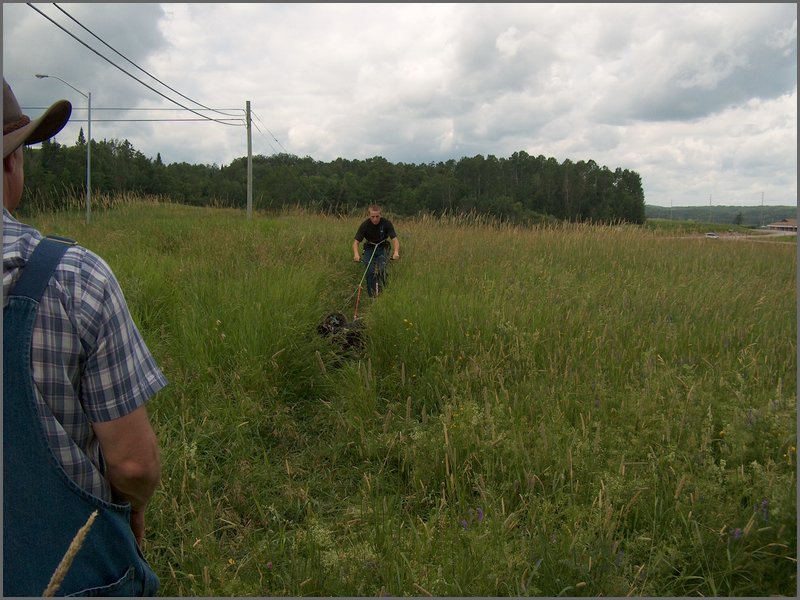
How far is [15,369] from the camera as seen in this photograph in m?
1.23

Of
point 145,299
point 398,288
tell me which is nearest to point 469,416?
point 398,288

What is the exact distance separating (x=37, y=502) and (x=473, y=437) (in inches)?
94.5

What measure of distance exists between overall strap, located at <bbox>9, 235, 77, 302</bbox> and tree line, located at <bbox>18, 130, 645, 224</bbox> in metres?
13.9

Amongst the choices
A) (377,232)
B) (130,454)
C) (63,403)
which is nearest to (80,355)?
(63,403)

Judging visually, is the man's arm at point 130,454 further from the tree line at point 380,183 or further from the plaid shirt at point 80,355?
the tree line at point 380,183

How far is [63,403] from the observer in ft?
4.33

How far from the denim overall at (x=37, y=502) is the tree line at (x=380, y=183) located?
45.5 ft

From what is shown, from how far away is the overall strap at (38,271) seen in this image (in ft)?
4.02

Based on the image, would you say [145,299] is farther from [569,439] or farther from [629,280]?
[629,280]

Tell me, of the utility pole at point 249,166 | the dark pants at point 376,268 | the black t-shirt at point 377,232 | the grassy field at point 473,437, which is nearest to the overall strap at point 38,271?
the grassy field at point 473,437

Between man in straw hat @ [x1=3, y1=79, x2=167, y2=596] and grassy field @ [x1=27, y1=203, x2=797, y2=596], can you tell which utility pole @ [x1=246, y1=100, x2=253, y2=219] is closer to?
grassy field @ [x1=27, y1=203, x2=797, y2=596]

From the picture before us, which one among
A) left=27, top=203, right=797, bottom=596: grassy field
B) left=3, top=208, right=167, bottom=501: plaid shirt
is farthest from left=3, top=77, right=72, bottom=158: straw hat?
left=27, top=203, right=797, bottom=596: grassy field

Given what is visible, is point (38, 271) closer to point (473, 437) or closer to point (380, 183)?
point (473, 437)

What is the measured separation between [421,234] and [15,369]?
11.4m
